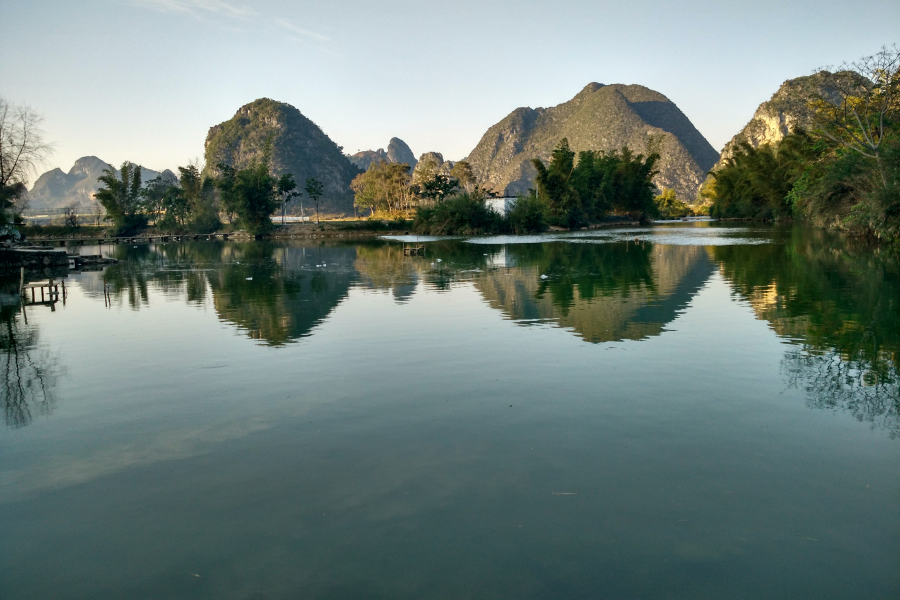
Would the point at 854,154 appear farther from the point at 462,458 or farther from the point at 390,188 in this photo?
the point at 390,188

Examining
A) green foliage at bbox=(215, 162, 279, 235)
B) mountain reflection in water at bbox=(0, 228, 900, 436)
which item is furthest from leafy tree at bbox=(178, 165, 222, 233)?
mountain reflection in water at bbox=(0, 228, 900, 436)

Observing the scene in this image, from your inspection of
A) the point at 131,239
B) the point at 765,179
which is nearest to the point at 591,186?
the point at 765,179

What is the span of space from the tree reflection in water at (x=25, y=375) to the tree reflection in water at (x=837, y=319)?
1199cm

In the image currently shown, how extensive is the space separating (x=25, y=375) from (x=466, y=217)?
211 feet

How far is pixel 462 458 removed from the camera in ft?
24.1

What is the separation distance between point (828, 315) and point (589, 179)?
7717 centimetres

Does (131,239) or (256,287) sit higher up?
(131,239)

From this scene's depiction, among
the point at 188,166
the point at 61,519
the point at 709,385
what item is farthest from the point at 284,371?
the point at 188,166

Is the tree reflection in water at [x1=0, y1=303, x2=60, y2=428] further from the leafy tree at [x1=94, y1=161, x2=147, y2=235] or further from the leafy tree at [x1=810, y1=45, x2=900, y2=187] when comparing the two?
the leafy tree at [x1=94, y1=161, x2=147, y2=235]

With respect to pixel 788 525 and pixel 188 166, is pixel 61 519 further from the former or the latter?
pixel 188 166

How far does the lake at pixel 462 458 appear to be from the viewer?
5.14 meters

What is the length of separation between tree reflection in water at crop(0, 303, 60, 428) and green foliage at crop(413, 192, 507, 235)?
59.3m

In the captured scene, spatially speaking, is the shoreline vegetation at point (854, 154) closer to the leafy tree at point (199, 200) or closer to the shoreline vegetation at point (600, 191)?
the shoreline vegetation at point (600, 191)

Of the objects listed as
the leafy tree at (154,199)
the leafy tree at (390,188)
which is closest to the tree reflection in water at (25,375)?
the leafy tree at (154,199)
